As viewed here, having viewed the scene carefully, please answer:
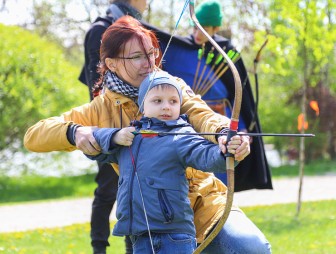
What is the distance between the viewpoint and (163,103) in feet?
10.8

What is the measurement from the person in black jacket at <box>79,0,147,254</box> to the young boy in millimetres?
1656

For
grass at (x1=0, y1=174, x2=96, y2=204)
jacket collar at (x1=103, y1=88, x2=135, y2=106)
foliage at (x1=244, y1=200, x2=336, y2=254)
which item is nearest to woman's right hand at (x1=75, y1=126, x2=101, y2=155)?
jacket collar at (x1=103, y1=88, x2=135, y2=106)

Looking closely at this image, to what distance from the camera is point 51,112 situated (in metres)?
12.8

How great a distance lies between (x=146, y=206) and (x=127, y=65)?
0.75 meters

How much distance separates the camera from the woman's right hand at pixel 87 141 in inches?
131

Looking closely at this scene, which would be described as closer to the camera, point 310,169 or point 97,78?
point 97,78

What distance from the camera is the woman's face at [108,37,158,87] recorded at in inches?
140

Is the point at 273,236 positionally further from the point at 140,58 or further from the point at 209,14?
the point at 140,58

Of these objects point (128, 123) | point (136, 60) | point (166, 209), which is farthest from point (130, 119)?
point (166, 209)

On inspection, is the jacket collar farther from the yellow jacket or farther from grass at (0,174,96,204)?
grass at (0,174,96,204)

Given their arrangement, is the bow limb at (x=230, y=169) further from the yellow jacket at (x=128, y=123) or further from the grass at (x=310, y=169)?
the grass at (x=310, y=169)

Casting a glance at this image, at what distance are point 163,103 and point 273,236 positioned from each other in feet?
13.6

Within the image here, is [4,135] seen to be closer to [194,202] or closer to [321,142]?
[321,142]

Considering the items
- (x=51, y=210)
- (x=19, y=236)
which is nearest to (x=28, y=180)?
(x=51, y=210)
